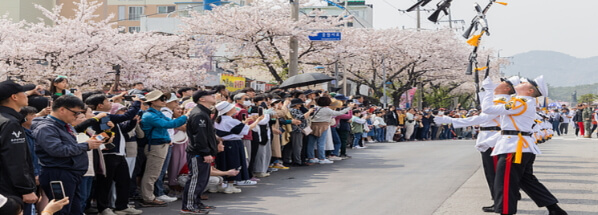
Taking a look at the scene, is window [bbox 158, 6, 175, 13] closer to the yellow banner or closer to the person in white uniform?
the yellow banner

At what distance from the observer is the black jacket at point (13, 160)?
16.6 ft

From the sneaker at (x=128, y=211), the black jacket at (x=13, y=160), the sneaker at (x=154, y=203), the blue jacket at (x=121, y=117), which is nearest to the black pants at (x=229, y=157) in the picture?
the sneaker at (x=154, y=203)

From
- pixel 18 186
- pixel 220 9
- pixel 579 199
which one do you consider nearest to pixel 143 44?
pixel 220 9

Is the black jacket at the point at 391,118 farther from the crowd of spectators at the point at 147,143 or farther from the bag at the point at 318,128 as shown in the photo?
the bag at the point at 318,128

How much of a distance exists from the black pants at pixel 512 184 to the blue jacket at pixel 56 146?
15.5 ft

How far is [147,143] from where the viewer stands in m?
9.89

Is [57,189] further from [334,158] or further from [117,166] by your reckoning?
[334,158]

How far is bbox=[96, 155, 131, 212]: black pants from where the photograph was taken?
884 centimetres

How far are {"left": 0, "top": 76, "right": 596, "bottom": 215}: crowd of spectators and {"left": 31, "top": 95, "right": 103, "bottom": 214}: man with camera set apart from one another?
0.01 meters

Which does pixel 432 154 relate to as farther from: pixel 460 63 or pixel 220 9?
pixel 460 63

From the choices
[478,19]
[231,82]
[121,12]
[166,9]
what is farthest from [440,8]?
[121,12]

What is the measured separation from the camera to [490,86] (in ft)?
28.1

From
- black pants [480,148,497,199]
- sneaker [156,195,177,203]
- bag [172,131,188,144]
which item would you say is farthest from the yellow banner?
black pants [480,148,497,199]

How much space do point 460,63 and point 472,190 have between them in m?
38.1
